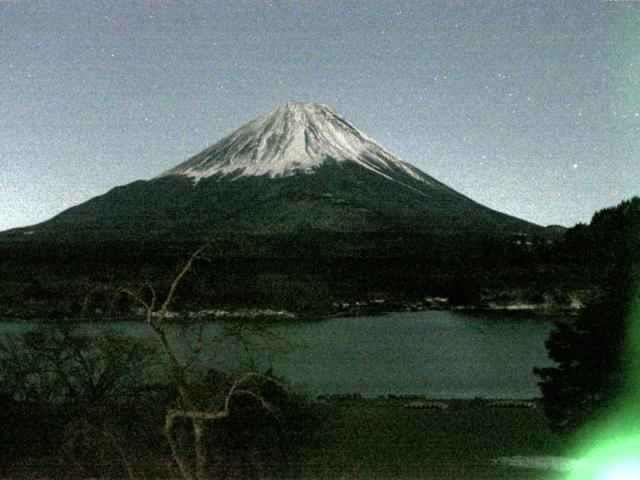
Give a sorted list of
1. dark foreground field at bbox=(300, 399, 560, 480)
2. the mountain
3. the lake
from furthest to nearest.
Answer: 1. the mountain
2. the lake
3. dark foreground field at bbox=(300, 399, 560, 480)

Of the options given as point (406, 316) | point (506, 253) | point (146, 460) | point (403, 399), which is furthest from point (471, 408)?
point (506, 253)

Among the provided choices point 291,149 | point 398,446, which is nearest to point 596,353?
point 398,446

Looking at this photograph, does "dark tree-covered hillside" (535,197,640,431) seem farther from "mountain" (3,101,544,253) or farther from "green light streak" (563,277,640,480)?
"mountain" (3,101,544,253)

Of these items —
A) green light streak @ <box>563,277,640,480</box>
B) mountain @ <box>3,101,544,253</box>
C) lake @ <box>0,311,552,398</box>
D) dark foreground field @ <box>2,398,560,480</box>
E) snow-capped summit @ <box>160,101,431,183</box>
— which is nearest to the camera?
green light streak @ <box>563,277,640,480</box>

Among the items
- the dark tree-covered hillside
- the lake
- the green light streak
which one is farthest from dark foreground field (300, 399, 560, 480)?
the lake

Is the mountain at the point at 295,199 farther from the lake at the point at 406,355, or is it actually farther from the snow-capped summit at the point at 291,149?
the lake at the point at 406,355

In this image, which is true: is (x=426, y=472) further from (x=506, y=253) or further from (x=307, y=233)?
(x=307, y=233)
